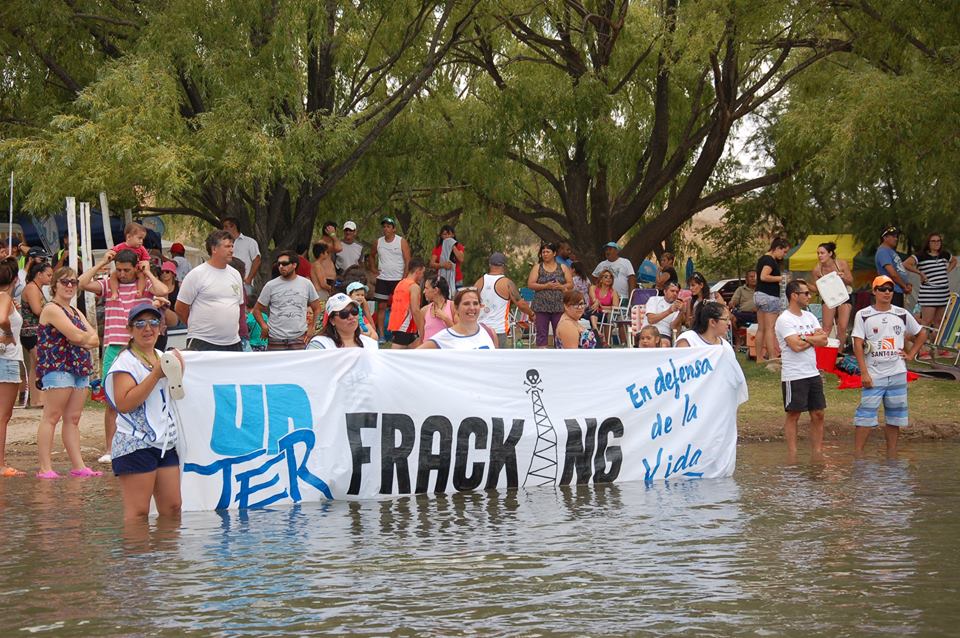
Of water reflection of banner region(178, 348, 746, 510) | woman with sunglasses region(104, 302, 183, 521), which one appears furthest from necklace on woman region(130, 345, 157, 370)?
water reflection of banner region(178, 348, 746, 510)

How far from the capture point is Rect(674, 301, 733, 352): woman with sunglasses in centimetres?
1159

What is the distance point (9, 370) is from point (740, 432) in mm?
7493

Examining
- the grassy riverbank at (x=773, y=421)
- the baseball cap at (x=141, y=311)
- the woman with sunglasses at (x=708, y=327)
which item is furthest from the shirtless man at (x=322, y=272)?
A: the baseball cap at (x=141, y=311)

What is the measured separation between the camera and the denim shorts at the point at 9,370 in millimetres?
11805

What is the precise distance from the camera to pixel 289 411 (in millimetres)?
9859

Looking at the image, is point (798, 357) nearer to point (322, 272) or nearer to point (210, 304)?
point (210, 304)

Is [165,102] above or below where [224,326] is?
above

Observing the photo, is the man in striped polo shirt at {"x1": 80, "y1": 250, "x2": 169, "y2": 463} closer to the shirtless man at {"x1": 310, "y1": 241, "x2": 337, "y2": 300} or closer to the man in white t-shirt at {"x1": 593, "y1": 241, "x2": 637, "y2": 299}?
the shirtless man at {"x1": 310, "y1": 241, "x2": 337, "y2": 300}

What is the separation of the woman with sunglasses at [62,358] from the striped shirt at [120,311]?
445 millimetres

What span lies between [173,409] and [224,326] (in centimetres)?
348

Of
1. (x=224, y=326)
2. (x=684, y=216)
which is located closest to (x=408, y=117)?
(x=684, y=216)

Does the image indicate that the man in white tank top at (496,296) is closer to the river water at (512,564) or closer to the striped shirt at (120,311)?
the striped shirt at (120,311)

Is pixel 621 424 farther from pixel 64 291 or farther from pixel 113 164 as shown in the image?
pixel 113 164

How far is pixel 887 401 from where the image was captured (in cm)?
1293
